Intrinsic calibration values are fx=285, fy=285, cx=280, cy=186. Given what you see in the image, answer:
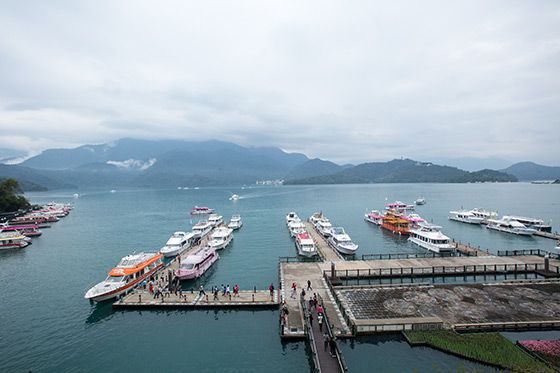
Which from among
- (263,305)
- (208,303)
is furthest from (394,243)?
(208,303)

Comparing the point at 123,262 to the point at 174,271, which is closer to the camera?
the point at 123,262

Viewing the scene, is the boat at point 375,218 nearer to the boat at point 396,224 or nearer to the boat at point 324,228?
the boat at point 396,224

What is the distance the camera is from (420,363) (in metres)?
21.8

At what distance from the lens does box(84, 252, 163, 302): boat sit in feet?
113

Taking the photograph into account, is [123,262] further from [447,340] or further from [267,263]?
[447,340]

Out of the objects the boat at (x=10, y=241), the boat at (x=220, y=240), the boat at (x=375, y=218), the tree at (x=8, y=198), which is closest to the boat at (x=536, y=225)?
the boat at (x=375, y=218)

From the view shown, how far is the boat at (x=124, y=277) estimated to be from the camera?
3456 centimetres

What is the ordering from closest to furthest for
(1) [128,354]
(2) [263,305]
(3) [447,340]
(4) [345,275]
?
(3) [447,340] → (1) [128,354] → (2) [263,305] → (4) [345,275]

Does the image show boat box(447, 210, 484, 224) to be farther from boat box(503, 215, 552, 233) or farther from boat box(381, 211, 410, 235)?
boat box(381, 211, 410, 235)

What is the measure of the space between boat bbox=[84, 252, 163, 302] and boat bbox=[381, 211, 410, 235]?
5949 cm

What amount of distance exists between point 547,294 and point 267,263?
37.0 metres

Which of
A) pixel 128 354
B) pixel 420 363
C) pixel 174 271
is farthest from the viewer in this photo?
pixel 174 271

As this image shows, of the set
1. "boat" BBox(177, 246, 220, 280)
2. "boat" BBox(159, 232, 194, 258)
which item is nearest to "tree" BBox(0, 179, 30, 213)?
"boat" BBox(159, 232, 194, 258)

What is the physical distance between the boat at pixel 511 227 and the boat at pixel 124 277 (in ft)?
277
